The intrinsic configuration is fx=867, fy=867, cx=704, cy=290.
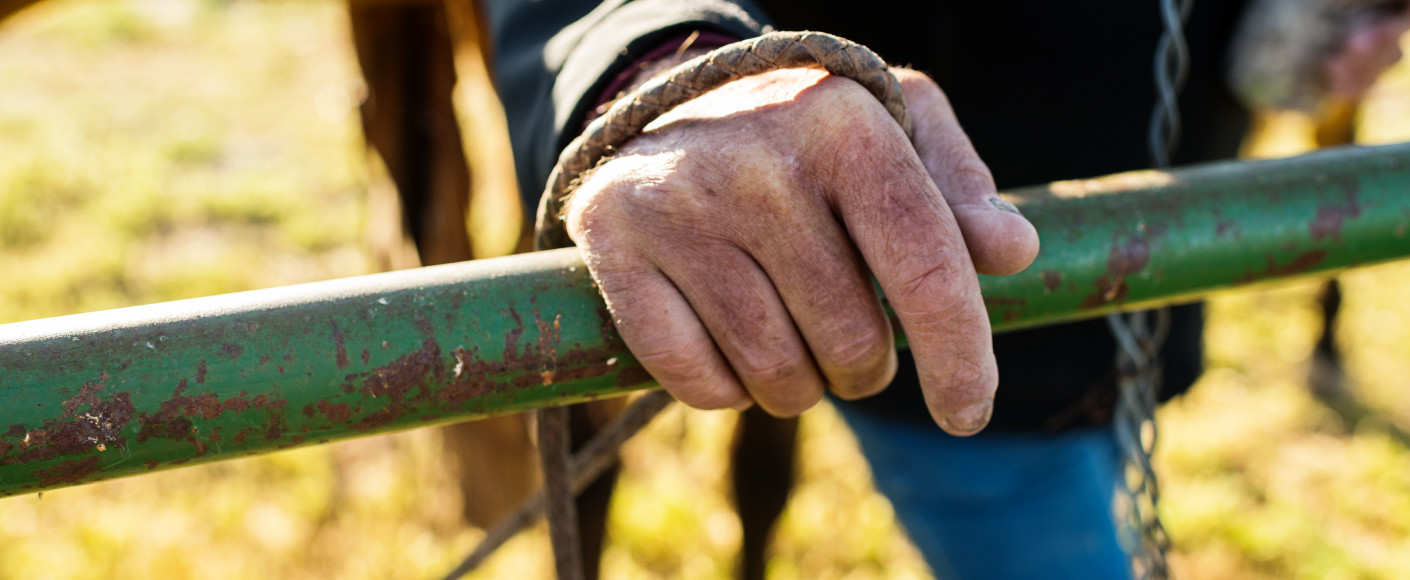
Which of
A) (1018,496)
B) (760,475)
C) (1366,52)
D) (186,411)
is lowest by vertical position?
(760,475)

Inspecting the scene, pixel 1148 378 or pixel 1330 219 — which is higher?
pixel 1330 219

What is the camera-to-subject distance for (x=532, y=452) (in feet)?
7.76

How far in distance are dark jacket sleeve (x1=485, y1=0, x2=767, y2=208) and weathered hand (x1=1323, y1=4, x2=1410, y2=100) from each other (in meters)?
0.94

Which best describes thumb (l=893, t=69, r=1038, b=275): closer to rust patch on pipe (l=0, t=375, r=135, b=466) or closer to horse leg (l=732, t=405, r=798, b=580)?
rust patch on pipe (l=0, t=375, r=135, b=466)

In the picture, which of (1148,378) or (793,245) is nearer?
(793,245)

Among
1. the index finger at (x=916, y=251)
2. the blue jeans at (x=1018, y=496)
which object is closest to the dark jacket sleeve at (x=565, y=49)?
the index finger at (x=916, y=251)

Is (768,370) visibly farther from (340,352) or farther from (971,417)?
(340,352)

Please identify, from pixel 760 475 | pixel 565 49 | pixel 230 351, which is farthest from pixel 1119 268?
pixel 760 475

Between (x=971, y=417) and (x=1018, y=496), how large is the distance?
101cm

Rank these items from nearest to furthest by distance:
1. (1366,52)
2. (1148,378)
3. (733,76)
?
(733,76), (1148,378), (1366,52)

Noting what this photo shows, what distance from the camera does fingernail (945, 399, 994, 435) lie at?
23.1 inches

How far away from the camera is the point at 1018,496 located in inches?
59.1

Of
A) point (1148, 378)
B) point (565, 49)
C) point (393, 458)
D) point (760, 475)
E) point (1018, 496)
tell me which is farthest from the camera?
point (393, 458)

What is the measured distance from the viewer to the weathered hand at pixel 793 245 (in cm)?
54
